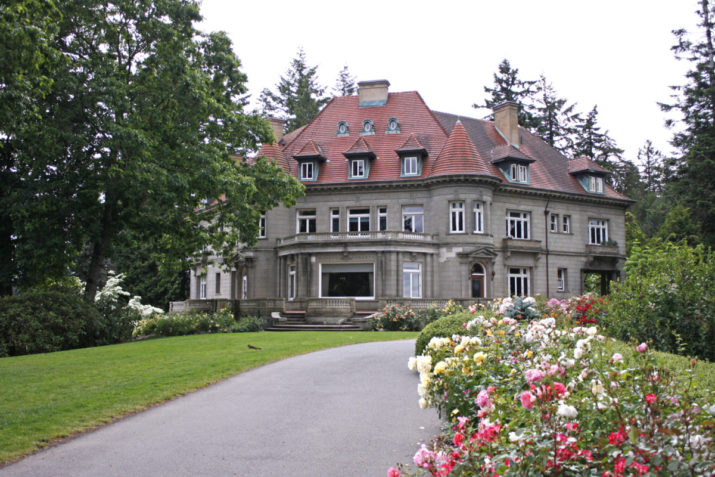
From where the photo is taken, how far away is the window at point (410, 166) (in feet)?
127

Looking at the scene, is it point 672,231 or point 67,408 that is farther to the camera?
Result: point 672,231

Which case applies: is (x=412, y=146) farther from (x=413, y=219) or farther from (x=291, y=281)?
(x=291, y=281)

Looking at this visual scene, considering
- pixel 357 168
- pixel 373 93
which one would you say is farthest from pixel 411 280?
pixel 373 93

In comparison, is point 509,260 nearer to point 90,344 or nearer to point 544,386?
point 90,344

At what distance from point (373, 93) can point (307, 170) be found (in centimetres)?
843

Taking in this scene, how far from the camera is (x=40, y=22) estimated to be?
50.9 feet

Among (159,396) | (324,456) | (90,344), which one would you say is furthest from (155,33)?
(324,456)

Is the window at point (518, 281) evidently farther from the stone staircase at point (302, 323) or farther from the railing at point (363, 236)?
the stone staircase at point (302, 323)

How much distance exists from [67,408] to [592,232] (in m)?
40.8

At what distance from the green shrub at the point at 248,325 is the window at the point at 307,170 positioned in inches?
488

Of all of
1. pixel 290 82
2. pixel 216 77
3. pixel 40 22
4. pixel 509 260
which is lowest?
pixel 509 260

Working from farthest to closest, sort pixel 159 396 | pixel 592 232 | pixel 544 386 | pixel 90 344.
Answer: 1. pixel 592 232
2. pixel 90 344
3. pixel 159 396
4. pixel 544 386

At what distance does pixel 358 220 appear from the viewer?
39.6 meters

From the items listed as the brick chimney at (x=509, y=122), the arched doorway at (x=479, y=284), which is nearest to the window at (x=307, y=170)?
the arched doorway at (x=479, y=284)
